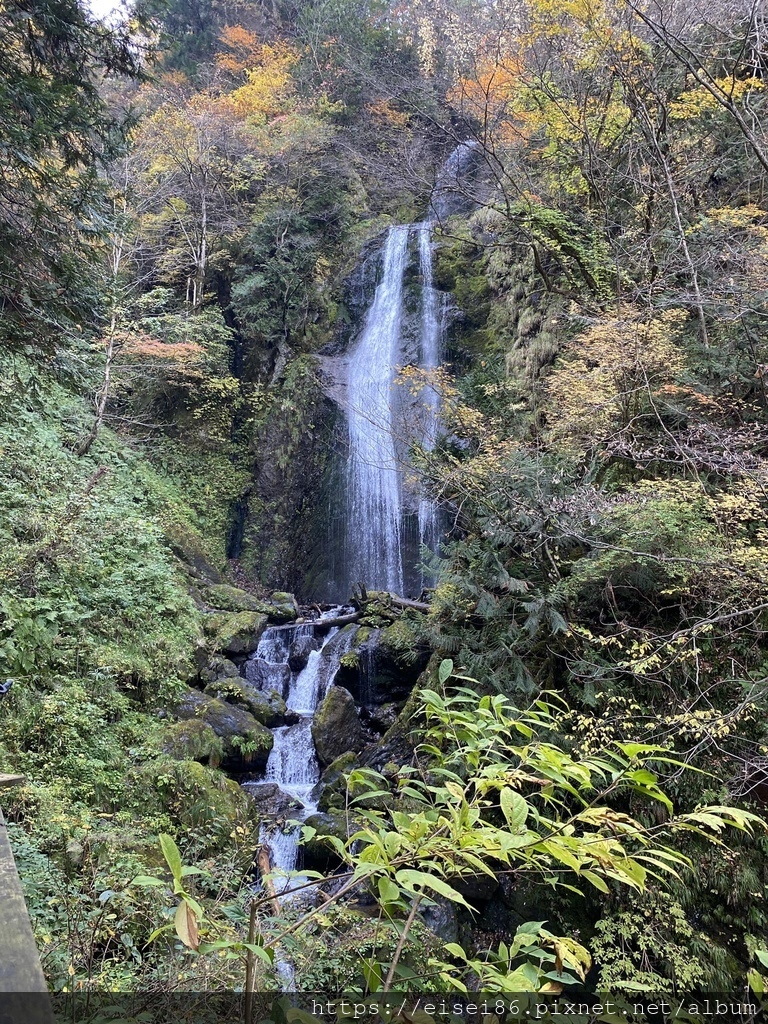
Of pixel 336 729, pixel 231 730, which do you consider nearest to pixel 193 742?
pixel 231 730

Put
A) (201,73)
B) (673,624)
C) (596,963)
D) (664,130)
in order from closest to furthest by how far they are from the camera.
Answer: (596,963), (673,624), (664,130), (201,73)

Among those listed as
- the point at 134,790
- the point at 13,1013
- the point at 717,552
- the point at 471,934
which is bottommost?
the point at 471,934

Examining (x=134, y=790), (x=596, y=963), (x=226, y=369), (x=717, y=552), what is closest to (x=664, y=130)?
(x=717, y=552)

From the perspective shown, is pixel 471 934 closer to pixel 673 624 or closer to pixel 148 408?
pixel 673 624

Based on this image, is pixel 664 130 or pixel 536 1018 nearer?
pixel 536 1018

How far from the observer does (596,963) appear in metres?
4.21

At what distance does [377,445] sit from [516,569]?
7830 mm

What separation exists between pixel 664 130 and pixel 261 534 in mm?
11929

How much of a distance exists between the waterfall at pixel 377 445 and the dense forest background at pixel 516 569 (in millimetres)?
2499

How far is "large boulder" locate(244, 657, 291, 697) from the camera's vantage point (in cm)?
917

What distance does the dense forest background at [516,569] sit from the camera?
7.45ft

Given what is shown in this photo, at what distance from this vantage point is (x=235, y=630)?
9.59m

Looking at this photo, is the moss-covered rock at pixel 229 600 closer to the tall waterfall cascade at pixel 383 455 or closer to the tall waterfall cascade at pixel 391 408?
the tall waterfall cascade at pixel 383 455

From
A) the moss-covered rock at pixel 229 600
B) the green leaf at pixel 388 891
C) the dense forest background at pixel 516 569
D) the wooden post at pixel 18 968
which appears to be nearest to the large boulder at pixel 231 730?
the dense forest background at pixel 516 569
